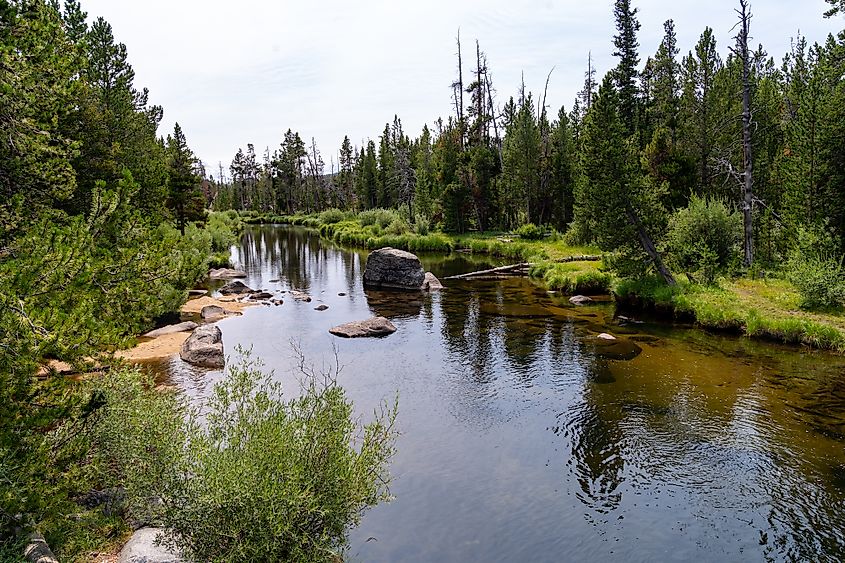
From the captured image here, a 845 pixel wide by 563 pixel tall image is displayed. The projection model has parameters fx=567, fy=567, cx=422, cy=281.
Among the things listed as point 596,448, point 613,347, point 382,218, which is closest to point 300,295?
point 613,347

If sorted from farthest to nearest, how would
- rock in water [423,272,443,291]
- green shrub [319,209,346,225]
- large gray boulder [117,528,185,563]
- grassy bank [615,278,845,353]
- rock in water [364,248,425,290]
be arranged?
green shrub [319,209,346,225]
rock in water [364,248,425,290]
rock in water [423,272,443,291]
grassy bank [615,278,845,353]
large gray boulder [117,528,185,563]

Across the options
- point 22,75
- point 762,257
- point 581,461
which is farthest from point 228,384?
point 762,257

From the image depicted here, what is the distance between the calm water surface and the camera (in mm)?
11078

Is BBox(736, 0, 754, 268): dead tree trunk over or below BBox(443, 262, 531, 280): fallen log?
over

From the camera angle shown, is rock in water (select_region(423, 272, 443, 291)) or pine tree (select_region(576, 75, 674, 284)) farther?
rock in water (select_region(423, 272, 443, 291))

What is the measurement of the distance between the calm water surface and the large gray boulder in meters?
3.33

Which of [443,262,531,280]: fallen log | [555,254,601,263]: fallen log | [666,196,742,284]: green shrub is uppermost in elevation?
[666,196,742,284]: green shrub

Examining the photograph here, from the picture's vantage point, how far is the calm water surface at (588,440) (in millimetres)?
11078

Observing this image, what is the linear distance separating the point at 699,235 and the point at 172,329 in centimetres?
2665

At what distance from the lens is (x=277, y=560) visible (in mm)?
7746

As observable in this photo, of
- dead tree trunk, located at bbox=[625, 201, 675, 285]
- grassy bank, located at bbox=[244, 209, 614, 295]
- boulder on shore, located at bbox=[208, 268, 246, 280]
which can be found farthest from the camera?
boulder on shore, located at bbox=[208, 268, 246, 280]

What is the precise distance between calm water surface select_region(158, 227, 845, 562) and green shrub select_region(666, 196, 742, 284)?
5.30 meters

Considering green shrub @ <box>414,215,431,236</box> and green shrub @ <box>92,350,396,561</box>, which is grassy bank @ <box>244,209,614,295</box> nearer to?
green shrub @ <box>414,215,431,236</box>

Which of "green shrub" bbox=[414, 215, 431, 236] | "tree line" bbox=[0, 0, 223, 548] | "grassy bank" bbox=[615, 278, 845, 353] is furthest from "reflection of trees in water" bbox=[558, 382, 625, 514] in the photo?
"green shrub" bbox=[414, 215, 431, 236]
